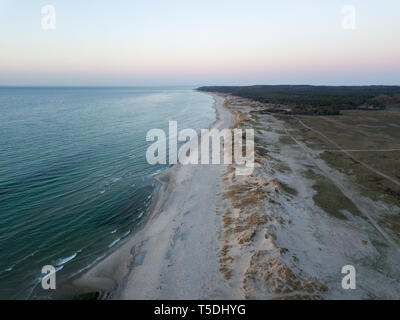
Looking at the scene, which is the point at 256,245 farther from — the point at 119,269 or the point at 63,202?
the point at 63,202

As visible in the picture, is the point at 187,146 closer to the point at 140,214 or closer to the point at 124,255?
the point at 140,214

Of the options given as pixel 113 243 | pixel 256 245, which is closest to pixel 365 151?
pixel 256 245

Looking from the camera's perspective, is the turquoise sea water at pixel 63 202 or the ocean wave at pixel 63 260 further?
the turquoise sea water at pixel 63 202

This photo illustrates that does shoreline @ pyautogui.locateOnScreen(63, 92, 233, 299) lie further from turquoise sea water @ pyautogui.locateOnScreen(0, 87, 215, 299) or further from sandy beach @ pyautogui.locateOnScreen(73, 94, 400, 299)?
turquoise sea water @ pyautogui.locateOnScreen(0, 87, 215, 299)

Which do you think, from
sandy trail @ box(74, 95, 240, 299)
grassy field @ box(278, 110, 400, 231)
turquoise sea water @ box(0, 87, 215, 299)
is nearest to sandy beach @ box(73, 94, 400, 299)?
sandy trail @ box(74, 95, 240, 299)

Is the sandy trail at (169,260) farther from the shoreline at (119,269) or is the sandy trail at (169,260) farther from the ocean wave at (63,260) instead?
the ocean wave at (63,260)

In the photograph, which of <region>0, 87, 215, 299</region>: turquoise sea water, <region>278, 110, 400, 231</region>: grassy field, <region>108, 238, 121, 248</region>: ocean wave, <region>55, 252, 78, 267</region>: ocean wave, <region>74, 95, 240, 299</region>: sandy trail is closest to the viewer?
<region>74, 95, 240, 299</region>: sandy trail

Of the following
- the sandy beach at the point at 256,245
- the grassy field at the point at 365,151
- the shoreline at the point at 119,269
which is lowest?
the shoreline at the point at 119,269

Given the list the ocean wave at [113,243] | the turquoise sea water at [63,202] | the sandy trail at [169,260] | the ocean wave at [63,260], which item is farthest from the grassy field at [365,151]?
the ocean wave at [63,260]
